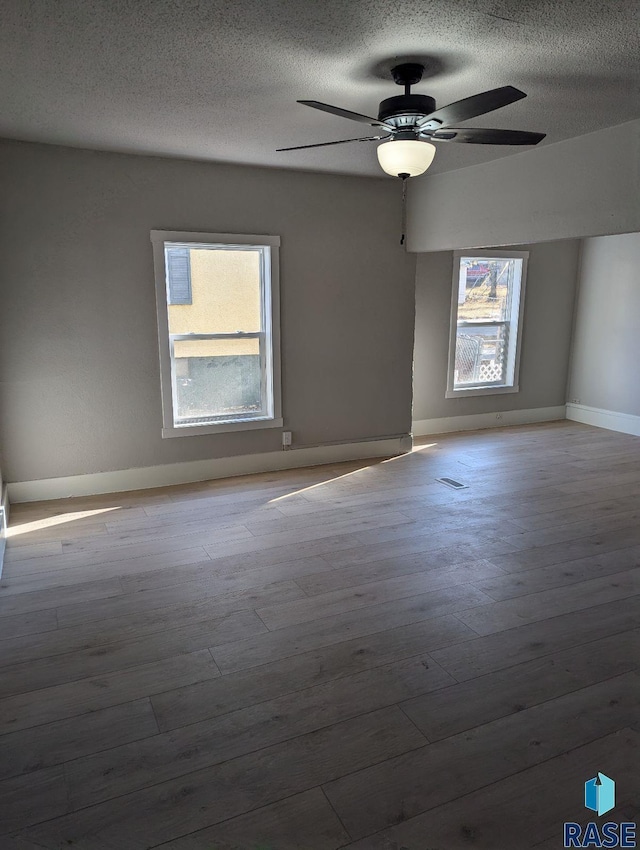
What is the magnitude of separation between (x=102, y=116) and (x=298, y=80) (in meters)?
1.29

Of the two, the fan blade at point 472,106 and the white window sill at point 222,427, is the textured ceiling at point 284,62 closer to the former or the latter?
the fan blade at point 472,106

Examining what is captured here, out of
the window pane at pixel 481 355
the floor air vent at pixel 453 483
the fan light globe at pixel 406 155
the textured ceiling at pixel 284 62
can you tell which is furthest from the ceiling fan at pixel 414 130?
the window pane at pixel 481 355

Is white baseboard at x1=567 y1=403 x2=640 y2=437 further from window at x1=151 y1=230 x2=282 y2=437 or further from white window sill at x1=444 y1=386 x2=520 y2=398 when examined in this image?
window at x1=151 y1=230 x2=282 y2=437

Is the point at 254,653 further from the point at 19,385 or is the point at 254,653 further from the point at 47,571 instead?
the point at 19,385

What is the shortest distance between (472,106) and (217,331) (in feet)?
9.87

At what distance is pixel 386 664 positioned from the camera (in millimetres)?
2594

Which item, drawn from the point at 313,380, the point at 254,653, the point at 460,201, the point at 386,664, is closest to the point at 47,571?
the point at 254,653

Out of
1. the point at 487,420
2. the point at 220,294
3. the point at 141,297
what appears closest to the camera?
the point at 141,297

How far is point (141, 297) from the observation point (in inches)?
185

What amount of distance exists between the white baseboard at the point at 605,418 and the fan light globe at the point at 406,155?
4.79 m

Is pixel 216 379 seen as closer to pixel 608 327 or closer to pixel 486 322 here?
pixel 486 322

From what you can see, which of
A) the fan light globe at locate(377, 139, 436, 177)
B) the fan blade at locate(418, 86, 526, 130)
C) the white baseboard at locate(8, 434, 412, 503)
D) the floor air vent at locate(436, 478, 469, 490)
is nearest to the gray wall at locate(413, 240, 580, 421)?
the white baseboard at locate(8, 434, 412, 503)

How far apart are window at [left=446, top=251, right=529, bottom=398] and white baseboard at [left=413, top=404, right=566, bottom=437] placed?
282 millimetres

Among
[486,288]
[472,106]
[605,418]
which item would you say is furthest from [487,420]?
[472,106]
